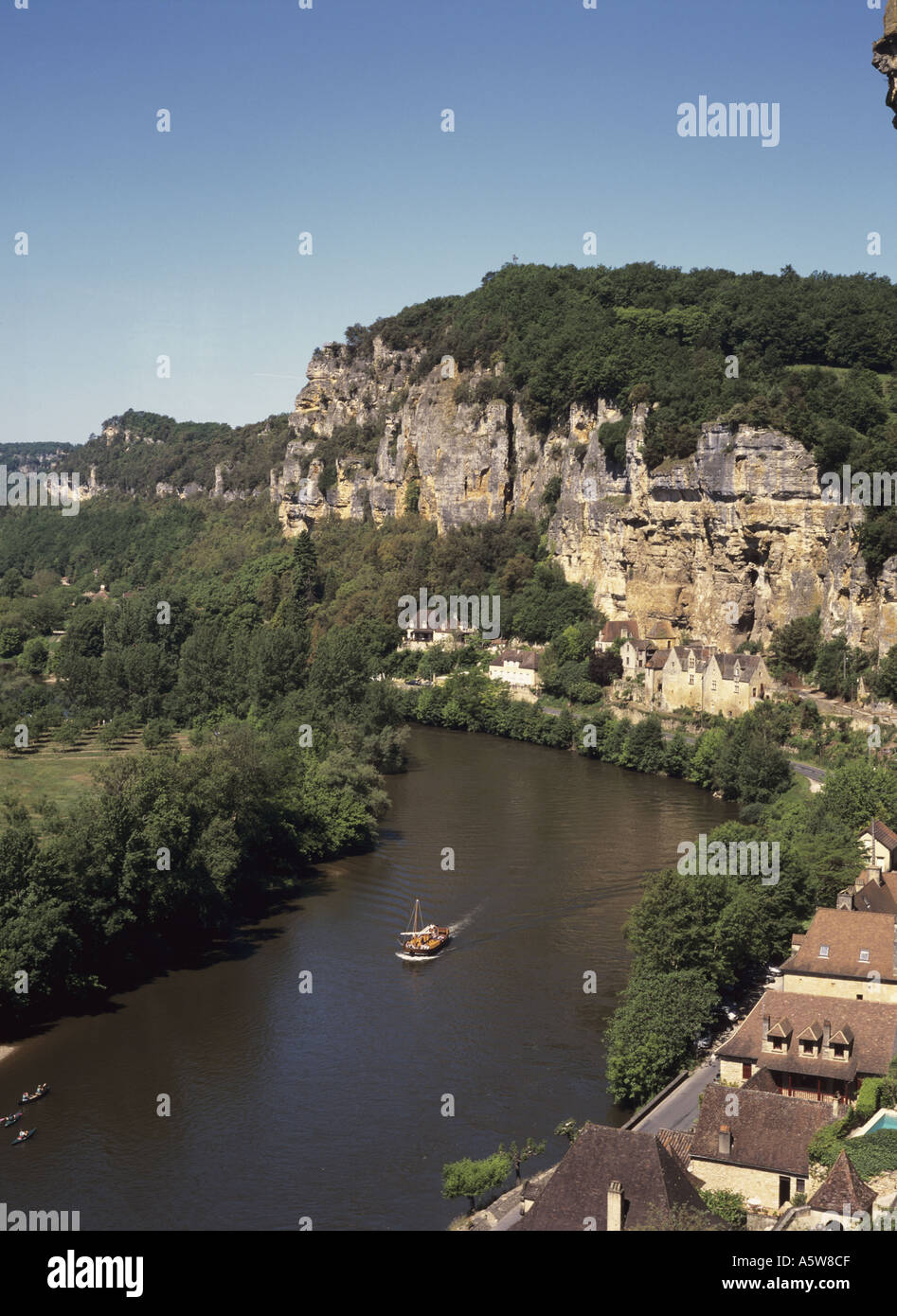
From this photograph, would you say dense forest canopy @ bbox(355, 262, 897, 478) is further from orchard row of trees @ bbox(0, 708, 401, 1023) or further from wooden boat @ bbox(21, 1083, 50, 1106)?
wooden boat @ bbox(21, 1083, 50, 1106)

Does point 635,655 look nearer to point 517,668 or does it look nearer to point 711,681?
point 517,668

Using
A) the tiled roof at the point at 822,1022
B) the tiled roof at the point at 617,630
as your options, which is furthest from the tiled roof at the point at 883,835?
the tiled roof at the point at 617,630

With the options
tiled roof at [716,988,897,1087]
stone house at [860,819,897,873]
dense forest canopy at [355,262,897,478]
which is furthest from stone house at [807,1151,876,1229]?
dense forest canopy at [355,262,897,478]

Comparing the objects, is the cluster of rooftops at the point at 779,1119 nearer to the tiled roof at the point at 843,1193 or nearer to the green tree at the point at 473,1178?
the tiled roof at the point at 843,1193

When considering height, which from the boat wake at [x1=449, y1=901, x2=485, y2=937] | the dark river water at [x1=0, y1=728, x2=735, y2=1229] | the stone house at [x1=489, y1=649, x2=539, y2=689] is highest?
the stone house at [x1=489, y1=649, x2=539, y2=689]

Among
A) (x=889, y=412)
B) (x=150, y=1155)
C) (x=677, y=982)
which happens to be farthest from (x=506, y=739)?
(x=150, y=1155)

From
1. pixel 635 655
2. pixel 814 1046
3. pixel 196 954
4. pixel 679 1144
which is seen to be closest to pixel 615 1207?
pixel 679 1144
